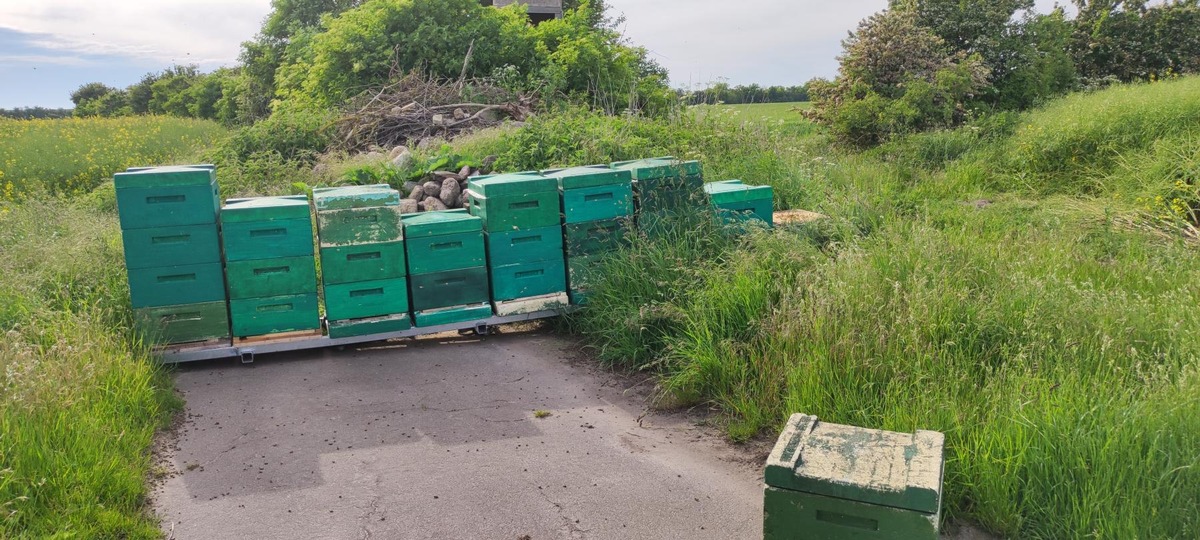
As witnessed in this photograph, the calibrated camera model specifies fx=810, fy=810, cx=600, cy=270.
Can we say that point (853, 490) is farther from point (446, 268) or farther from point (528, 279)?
point (446, 268)

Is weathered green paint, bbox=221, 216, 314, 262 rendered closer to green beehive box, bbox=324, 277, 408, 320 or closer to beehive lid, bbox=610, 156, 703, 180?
green beehive box, bbox=324, 277, 408, 320

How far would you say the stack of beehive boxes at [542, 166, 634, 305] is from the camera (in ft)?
24.3

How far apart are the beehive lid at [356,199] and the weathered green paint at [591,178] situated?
1.47 meters

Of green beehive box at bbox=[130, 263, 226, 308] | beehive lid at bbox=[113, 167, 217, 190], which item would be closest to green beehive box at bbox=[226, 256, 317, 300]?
green beehive box at bbox=[130, 263, 226, 308]

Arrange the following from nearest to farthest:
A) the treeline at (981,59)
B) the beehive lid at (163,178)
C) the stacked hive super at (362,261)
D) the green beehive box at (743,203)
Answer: the beehive lid at (163,178) → the stacked hive super at (362,261) → the green beehive box at (743,203) → the treeline at (981,59)

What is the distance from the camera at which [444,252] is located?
282 inches

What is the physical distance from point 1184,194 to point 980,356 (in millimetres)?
6860

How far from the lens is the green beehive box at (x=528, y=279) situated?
24.1 feet

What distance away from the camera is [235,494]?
4.65m

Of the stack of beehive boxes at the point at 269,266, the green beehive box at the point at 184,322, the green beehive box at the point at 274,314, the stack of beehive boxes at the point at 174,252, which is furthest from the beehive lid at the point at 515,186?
the green beehive box at the point at 184,322

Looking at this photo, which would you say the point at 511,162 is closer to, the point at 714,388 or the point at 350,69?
the point at 714,388

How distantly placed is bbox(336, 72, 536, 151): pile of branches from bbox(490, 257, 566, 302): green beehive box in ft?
23.2

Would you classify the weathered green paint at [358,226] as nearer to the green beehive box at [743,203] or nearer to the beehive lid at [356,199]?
the beehive lid at [356,199]

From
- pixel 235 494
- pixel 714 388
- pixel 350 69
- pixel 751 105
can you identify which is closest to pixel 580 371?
pixel 714 388
